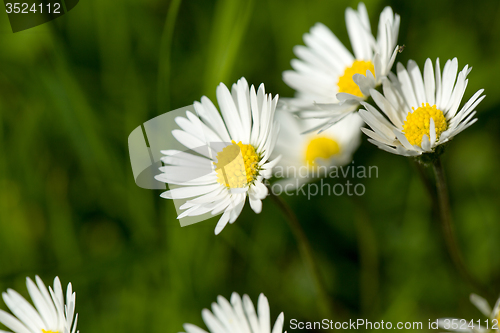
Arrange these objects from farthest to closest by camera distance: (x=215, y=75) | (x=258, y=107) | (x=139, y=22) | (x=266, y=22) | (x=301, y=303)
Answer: (x=266, y=22) → (x=139, y=22) → (x=301, y=303) → (x=215, y=75) → (x=258, y=107)

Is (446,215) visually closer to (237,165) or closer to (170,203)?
(237,165)

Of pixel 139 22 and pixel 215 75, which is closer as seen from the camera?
pixel 215 75

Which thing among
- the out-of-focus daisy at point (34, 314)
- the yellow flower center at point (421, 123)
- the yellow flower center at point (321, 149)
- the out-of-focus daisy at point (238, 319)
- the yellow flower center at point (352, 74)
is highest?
the yellow flower center at point (352, 74)

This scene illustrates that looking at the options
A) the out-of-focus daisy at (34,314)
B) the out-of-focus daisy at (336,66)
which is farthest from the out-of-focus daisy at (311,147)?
the out-of-focus daisy at (34,314)

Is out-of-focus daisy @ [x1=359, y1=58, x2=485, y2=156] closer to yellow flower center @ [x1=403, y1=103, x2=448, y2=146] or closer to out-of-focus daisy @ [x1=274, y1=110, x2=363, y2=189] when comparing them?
yellow flower center @ [x1=403, y1=103, x2=448, y2=146]

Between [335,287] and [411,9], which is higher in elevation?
[411,9]

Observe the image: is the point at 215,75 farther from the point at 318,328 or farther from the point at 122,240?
the point at 318,328

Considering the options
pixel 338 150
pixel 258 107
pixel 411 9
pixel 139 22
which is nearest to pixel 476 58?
pixel 411 9

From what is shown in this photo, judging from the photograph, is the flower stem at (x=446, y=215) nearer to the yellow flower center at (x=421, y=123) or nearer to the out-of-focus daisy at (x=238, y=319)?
the yellow flower center at (x=421, y=123)
